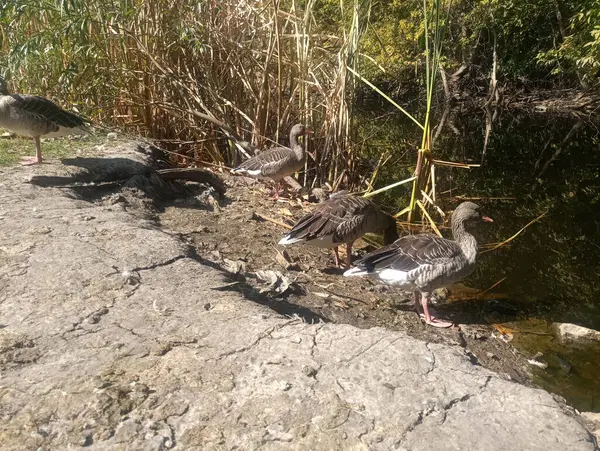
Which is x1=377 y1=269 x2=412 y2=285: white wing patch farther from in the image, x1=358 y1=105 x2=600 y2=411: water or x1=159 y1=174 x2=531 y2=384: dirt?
x1=358 y1=105 x2=600 y2=411: water

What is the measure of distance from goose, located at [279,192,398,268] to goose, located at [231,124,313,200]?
1.65m

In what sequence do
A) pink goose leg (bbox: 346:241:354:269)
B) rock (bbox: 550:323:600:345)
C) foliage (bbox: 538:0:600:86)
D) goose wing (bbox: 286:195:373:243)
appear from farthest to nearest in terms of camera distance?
foliage (bbox: 538:0:600:86), pink goose leg (bbox: 346:241:354:269), goose wing (bbox: 286:195:373:243), rock (bbox: 550:323:600:345)

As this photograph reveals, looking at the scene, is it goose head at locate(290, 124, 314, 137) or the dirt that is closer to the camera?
the dirt

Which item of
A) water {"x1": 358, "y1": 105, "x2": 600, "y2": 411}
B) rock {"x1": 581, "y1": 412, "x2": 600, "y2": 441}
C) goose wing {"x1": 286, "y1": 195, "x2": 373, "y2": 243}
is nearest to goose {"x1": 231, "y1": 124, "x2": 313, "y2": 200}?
goose wing {"x1": 286, "y1": 195, "x2": 373, "y2": 243}

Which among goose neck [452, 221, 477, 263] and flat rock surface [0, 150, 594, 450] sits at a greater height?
flat rock surface [0, 150, 594, 450]

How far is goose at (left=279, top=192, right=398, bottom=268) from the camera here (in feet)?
21.3

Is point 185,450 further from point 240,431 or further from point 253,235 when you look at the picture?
point 253,235

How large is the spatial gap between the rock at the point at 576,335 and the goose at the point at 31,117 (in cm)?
622

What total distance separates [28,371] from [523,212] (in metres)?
9.19

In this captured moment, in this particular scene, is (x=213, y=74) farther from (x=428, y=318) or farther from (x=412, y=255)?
(x=428, y=318)

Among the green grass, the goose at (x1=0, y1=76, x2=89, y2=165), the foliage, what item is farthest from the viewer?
the foliage

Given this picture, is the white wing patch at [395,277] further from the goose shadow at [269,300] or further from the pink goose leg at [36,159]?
the pink goose leg at [36,159]

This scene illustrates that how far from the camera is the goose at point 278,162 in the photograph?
8.37 metres

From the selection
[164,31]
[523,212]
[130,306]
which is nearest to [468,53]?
[523,212]
